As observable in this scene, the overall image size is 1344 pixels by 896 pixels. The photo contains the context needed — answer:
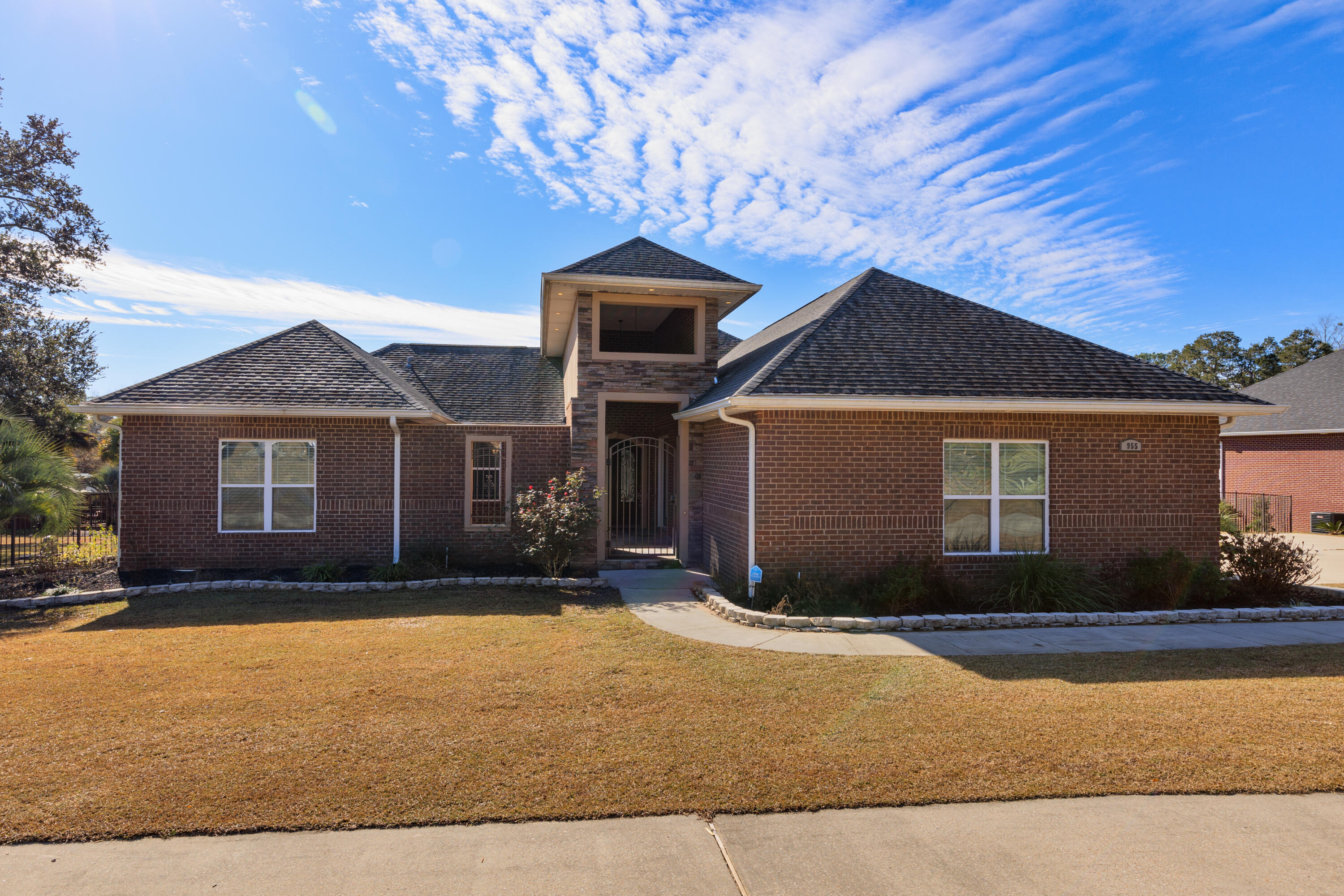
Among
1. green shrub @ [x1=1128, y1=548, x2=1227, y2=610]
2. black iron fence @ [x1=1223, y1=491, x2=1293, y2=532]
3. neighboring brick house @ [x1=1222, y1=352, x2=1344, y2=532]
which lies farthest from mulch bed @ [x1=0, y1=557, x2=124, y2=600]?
neighboring brick house @ [x1=1222, y1=352, x2=1344, y2=532]

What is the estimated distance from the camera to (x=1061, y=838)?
12.7 ft

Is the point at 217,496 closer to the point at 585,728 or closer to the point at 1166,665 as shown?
the point at 585,728

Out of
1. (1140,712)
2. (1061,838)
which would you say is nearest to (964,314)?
(1140,712)

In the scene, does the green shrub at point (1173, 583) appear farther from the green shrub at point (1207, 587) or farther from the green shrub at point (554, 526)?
the green shrub at point (554, 526)

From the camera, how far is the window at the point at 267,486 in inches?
478

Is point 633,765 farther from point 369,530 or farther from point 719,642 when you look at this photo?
point 369,530

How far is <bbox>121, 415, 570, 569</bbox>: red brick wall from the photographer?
1188 cm

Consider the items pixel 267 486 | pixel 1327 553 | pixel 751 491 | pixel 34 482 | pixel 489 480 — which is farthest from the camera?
pixel 1327 553

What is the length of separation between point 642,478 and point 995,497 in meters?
6.74

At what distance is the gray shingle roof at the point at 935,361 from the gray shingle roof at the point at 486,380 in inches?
168

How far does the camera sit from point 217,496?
39.6ft

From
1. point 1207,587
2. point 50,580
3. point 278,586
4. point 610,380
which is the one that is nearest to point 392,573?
point 278,586

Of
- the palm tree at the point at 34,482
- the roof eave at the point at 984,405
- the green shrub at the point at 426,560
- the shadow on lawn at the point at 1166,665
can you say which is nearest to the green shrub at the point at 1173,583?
the shadow on lawn at the point at 1166,665

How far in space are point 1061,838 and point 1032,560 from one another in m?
6.51
